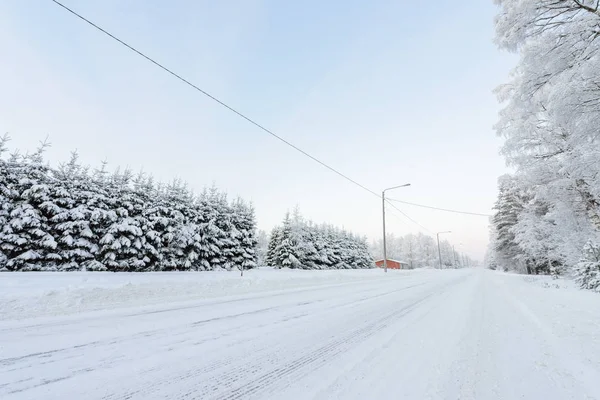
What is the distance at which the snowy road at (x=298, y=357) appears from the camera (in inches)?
75.6

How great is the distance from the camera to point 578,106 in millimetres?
5535

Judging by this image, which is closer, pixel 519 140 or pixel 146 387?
pixel 146 387

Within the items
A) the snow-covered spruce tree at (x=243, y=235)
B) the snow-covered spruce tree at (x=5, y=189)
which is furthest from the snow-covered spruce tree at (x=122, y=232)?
the snow-covered spruce tree at (x=243, y=235)

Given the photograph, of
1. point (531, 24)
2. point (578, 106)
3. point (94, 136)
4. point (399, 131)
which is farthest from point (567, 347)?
point (399, 131)

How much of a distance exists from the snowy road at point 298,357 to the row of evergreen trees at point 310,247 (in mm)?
33123

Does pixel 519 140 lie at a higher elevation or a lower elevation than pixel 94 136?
lower

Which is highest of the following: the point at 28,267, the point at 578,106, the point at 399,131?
the point at 399,131

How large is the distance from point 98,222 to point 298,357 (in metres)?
23.6

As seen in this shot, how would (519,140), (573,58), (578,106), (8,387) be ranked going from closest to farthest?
(8,387)
(578,106)
(573,58)
(519,140)

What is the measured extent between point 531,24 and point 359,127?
2288 centimetres

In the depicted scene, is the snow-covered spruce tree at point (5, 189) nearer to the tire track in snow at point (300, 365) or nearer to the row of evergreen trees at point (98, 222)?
the row of evergreen trees at point (98, 222)

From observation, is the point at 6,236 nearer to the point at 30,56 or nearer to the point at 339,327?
the point at 30,56

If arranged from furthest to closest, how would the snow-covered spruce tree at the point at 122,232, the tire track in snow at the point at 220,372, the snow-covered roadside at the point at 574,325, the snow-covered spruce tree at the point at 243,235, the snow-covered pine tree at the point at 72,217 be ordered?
the snow-covered spruce tree at the point at 243,235
the snow-covered spruce tree at the point at 122,232
the snow-covered pine tree at the point at 72,217
the snow-covered roadside at the point at 574,325
the tire track in snow at the point at 220,372

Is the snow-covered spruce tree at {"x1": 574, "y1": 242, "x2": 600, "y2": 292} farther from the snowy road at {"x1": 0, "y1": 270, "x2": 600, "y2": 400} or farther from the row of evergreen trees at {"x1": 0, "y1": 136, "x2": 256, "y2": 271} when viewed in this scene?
the row of evergreen trees at {"x1": 0, "y1": 136, "x2": 256, "y2": 271}
